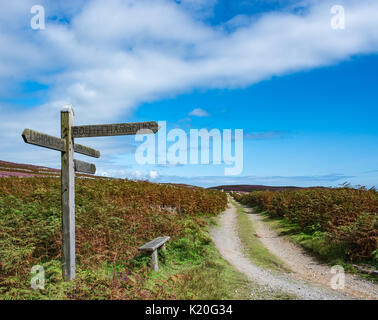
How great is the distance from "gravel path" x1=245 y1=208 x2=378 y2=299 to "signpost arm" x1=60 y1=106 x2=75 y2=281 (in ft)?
20.2

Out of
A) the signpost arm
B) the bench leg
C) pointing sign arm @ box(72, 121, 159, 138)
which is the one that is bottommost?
the bench leg

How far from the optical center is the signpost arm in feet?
18.8

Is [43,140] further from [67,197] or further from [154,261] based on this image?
[154,261]

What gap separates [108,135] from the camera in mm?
5855

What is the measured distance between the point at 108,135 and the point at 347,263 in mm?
8042

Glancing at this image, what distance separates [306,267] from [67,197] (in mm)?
7646

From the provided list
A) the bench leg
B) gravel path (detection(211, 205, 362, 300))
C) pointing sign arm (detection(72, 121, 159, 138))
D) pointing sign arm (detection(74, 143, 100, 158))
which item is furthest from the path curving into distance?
pointing sign arm (detection(74, 143, 100, 158))

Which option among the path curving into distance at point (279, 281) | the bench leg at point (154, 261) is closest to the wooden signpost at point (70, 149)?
the bench leg at point (154, 261)

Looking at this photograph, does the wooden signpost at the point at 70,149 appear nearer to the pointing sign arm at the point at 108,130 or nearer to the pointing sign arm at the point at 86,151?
the pointing sign arm at the point at 108,130

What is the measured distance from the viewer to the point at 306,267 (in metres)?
8.94

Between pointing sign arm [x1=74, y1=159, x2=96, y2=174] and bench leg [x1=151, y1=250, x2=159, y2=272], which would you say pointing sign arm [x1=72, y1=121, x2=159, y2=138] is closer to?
pointing sign arm [x1=74, y1=159, x2=96, y2=174]

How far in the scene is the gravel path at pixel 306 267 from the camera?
673 cm

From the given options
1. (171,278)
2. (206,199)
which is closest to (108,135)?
(171,278)

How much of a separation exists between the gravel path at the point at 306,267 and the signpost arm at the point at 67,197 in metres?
6.14
